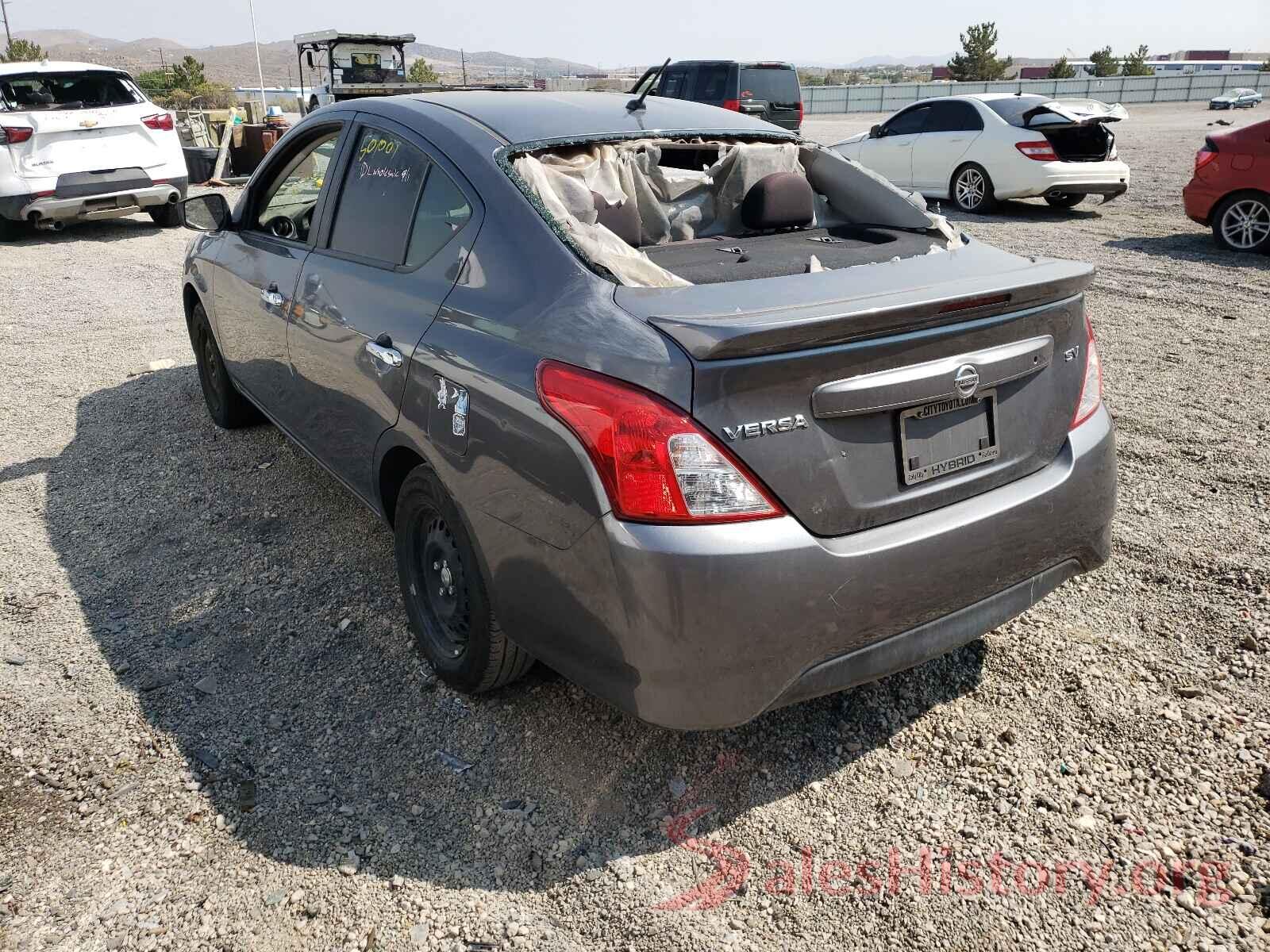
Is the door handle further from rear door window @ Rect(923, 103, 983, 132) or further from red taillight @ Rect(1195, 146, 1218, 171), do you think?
rear door window @ Rect(923, 103, 983, 132)

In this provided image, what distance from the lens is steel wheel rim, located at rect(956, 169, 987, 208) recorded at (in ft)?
40.9

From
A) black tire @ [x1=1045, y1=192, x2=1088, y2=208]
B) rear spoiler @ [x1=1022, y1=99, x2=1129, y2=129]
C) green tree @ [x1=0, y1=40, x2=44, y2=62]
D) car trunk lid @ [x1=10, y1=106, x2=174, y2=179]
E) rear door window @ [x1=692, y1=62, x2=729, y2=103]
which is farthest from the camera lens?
green tree @ [x1=0, y1=40, x2=44, y2=62]

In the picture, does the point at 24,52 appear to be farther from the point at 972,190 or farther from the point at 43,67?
the point at 972,190

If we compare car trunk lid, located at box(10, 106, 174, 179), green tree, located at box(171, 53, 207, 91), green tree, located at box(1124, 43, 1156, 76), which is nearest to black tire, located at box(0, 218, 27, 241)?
car trunk lid, located at box(10, 106, 174, 179)

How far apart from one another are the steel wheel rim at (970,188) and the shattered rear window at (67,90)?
10132mm

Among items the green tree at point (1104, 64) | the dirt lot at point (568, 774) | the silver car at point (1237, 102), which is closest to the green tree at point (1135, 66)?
the green tree at point (1104, 64)

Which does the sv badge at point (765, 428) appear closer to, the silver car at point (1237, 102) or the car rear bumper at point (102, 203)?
the car rear bumper at point (102, 203)

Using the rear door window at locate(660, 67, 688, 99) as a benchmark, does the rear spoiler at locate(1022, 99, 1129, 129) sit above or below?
below

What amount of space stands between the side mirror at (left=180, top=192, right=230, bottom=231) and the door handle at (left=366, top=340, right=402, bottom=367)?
2.05 m

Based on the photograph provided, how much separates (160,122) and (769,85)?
442 inches

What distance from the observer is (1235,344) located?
6586 mm

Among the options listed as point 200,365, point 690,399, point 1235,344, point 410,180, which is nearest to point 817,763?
point 690,399

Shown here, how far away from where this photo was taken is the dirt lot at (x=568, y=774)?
2240mm

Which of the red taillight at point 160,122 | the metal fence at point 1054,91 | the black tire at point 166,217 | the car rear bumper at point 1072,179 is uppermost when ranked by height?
the metal fence at point 1054,91
